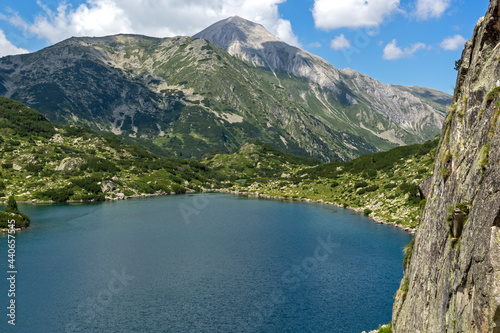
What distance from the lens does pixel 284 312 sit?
5244 centimetres

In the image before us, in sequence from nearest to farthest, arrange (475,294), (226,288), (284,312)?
1. (475,294)
2. (284,312)
3. (226,288)

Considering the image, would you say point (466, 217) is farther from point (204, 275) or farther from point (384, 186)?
point (384, 186)

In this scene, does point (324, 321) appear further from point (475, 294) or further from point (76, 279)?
point (76, 279)

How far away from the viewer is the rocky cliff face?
49.9ft

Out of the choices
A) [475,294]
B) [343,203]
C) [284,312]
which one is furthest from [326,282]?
[343,203]

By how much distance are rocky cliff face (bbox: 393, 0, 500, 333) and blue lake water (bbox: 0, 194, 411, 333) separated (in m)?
28.9

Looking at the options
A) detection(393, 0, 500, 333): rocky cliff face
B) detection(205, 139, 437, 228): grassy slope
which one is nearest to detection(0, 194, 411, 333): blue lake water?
detection(205, 139, 437, 228): grassy slope

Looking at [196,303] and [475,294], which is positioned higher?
A: [475,294]

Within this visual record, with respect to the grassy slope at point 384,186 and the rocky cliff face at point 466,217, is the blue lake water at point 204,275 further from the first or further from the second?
the rocky cliff face at point 466,217

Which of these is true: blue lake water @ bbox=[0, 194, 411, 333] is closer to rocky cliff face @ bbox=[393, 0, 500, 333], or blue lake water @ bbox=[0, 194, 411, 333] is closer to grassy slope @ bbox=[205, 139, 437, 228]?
grassy slope @ bbox=[205, 139, 437, 228]

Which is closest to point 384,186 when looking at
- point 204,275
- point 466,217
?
point 204,275

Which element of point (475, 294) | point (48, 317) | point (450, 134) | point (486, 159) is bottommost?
point (48, 317)

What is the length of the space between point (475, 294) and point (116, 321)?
47.7 metres

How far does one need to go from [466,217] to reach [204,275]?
56592 mm
